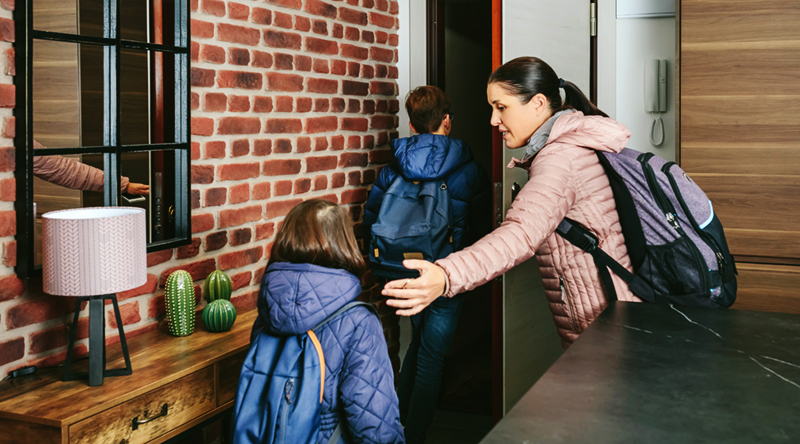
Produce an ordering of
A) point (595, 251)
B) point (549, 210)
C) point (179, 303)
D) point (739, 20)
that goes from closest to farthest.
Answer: point (549, 210) < point (595, 251) < point (179, 303) < point (739, 20)

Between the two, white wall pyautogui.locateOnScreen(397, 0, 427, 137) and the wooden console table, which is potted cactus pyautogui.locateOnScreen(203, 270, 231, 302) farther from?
white wall pyautogui.locateOnScreen(397, 0, 427, 137)

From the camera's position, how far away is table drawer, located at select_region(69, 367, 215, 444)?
1.56 m

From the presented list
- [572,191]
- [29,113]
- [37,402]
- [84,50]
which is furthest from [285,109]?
[37,402]

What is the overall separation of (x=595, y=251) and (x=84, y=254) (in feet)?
4.37

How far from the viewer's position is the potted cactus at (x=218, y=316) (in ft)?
6.88

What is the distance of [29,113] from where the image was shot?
5.65 feet

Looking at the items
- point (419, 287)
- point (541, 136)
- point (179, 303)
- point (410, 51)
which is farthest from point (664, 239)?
point (410, 51)

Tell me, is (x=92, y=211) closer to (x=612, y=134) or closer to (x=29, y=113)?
(x=29, y=113)

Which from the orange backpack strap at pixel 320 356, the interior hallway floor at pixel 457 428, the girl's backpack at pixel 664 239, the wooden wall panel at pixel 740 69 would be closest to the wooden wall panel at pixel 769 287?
the wooden wall panel at pixel 740 69

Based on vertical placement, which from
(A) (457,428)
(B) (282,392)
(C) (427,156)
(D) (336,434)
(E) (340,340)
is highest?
(C) (427,156)

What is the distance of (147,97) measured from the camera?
218 centimetres

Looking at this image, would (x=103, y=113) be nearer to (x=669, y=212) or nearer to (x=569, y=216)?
(x=569, y=216)

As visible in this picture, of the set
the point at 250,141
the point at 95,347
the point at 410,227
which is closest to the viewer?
the point at 95,347

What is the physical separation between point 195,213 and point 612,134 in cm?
138
